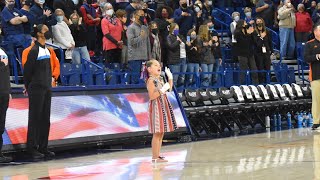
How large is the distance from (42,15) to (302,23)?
11243 mm

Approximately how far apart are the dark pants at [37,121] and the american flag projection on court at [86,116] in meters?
0.22

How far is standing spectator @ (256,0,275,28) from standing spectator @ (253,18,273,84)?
3.42 meters

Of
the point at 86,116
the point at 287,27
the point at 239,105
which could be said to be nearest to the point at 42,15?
the point at 86,116

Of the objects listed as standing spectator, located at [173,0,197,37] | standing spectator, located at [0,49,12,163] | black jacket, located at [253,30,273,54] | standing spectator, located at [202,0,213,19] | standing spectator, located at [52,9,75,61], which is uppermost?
standing spectator, located at [202,0,213,19]

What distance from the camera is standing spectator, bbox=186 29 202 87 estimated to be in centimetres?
2138

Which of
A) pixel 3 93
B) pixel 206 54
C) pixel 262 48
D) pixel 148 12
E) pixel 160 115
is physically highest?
pixel 148 12

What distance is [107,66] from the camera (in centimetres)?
2008

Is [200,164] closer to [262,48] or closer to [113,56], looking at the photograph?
[113,56]

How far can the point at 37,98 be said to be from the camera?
1412 centimetres

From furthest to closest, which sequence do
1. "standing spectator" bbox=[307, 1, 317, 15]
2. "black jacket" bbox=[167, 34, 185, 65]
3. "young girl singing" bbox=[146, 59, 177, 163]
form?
"standing spectator" bbox=[307, 1, 317, 15]
"black jacket" bbox=[167, 34, 185, 65]
"young girl singing" bbox=[146, 59, 177, 163]

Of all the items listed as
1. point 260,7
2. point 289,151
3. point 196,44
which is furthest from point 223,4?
point 289,151

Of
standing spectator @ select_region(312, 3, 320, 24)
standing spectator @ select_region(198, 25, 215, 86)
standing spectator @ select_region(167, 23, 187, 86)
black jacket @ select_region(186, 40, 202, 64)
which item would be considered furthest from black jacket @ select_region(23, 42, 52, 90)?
standing spectator @ select_region(312, 3, 320, 24)

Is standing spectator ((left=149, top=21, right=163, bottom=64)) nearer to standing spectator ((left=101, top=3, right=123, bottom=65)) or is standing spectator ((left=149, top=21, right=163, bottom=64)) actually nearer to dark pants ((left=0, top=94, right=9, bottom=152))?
standing spectator ((left=101, top=3, right=123, bottom=65))

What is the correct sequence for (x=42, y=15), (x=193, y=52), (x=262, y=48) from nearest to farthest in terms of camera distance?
(x=42, y=15) < (x=193, y=52) < (x=262, y=48)
